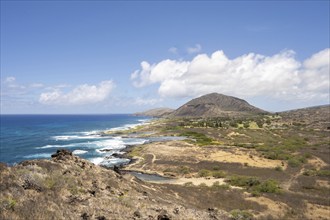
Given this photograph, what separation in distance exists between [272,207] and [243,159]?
1474 inches

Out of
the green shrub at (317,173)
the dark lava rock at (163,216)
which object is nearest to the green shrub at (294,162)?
the green shrub at (317,173)

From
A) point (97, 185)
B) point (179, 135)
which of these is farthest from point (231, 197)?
point (179, 135)

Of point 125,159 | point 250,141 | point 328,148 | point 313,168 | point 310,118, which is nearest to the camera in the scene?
point 313,168

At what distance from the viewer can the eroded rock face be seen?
14.9 m

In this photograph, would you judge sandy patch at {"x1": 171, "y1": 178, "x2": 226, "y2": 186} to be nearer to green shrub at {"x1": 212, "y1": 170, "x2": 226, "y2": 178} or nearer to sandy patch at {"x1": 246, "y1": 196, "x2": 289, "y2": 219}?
green shrub at {"x1": 212, "y1": 170, "x2": 226, "y2": 178}

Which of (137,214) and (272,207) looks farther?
(272,207)

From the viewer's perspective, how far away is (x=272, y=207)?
38.8 meters

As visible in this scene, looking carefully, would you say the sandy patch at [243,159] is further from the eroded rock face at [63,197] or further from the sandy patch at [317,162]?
the eroded rock face at [63,197]

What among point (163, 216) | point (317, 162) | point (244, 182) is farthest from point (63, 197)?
point (317, 162)

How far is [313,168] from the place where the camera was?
64812 millimetres

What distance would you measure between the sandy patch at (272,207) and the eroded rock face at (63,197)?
1605 centimetres

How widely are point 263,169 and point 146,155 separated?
32863mm

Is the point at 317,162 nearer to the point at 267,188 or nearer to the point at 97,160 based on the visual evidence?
the point at 267,188

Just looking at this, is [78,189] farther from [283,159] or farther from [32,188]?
[283,159]
